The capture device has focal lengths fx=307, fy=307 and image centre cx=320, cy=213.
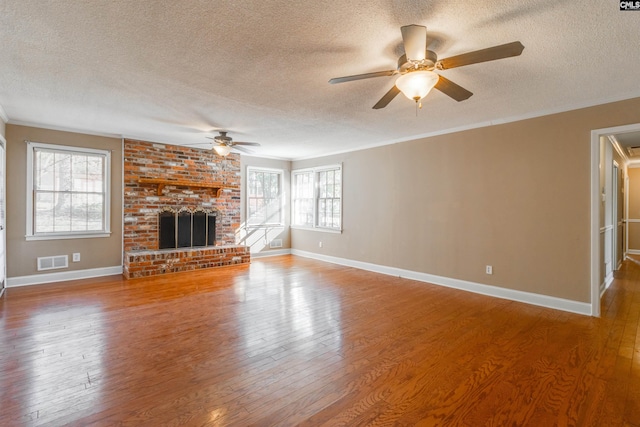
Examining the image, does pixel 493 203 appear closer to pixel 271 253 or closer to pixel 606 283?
pixel 606 283

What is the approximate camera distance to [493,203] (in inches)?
172

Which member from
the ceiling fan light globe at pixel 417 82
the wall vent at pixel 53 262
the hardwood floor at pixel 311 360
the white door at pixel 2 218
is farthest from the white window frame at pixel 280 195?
the ceiling fan light globe at pixel 417 82

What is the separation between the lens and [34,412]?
73.8 inches

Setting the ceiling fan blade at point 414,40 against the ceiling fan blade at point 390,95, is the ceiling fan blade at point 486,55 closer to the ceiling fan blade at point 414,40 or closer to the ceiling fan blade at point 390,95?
the ceiling fan blade at point 414,40

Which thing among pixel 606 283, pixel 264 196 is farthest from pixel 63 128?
pixel 606 283

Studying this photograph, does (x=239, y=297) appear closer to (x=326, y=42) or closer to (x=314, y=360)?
(x=314, y=360)

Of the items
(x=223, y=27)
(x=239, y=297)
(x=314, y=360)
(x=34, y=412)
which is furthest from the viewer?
(x=239, y=297)

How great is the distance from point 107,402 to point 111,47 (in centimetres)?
256

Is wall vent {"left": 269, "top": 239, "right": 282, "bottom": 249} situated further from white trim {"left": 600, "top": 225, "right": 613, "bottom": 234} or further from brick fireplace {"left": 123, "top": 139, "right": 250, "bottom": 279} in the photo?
white trim {"left": 600, "top": 225, "right": 613, "bottom": 234}

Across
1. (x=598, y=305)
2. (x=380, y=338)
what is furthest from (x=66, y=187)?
(x=598, y=305)

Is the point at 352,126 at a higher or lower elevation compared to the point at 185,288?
higher

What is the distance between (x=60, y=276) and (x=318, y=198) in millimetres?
5006

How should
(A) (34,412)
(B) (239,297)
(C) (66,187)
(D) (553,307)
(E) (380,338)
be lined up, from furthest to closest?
(C) (66,187), (B) (239,297), (D) (553,307), (E) (380,338), (A) (34,412)

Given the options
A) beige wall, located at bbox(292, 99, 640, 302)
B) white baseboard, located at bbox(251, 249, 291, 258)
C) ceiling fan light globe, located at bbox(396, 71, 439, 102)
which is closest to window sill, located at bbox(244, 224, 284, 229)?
white baseboard, located at bbox(251, 249, 291, 258)
